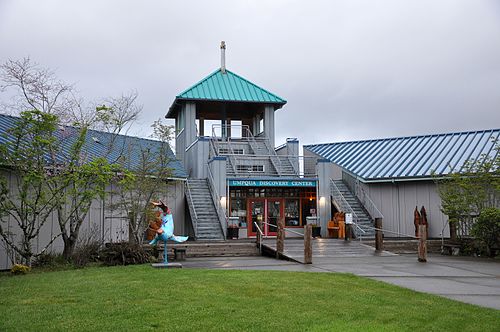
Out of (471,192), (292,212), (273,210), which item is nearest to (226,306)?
(471,192)

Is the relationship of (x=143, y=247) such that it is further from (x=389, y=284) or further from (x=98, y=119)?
(x=389, y=284)

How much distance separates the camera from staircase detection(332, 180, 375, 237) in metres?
26.3

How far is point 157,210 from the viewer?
21531 mm

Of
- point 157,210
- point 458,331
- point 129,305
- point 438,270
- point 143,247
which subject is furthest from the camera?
point 157,210

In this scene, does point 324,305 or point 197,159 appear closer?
point 324,305

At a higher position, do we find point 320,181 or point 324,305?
point 320,181

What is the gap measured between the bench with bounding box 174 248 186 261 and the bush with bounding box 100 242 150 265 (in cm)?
156

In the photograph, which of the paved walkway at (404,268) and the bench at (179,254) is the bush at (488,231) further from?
the bench at (179,254)

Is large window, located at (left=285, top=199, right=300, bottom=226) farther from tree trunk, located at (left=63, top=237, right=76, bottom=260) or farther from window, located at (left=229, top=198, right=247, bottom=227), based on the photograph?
tree trunk, located at (left=63, top=237, right=76, bottom=260)

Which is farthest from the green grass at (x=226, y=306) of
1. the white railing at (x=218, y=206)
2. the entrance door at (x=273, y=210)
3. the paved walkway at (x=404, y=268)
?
the entrance door at (x=273, y=210)

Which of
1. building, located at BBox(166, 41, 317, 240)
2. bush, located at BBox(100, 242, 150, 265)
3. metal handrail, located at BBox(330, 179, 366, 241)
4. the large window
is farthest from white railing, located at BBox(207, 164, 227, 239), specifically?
bush, located at BBox(100, 242, 150, 265)

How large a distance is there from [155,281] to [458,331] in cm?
666

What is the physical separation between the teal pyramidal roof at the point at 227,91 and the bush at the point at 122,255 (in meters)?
14.9

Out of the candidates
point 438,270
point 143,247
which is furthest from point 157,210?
point 438,270
